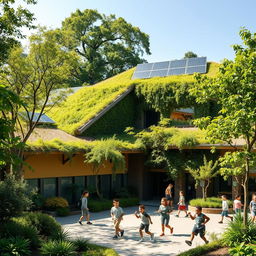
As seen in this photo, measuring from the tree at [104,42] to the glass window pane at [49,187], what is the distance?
30.6 meters

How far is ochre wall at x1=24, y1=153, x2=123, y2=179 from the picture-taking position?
19.9m

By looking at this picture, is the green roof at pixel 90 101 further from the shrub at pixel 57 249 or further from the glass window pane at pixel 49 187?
the shrub at pixel 57 249

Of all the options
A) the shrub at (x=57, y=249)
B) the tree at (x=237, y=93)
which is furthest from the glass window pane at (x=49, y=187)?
the tree at (x=237, y=93)

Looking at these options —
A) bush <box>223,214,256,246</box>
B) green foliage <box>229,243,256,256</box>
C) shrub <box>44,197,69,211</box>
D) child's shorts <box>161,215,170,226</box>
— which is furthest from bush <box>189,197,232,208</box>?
green foliage <box>229,243,256,256</box>

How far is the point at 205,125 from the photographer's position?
12656mm

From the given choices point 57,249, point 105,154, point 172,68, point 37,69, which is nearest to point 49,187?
point 105,154

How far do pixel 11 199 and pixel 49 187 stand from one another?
919 centimetres

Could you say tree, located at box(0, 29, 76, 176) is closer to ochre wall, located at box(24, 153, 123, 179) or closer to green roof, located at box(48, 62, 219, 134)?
ochre wall, located at box(24, 153, 123, 179)

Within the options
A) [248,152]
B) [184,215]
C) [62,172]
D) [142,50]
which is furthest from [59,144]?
[142,50]

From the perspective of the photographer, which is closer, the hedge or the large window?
the hedge

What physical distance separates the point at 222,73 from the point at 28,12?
7569 millimetres

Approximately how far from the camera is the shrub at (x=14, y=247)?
9.94m

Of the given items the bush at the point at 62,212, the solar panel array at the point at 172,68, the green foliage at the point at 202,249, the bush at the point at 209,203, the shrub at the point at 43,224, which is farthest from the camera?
the solar panel array at the point at 172,68

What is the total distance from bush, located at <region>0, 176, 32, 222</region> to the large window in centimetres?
826
